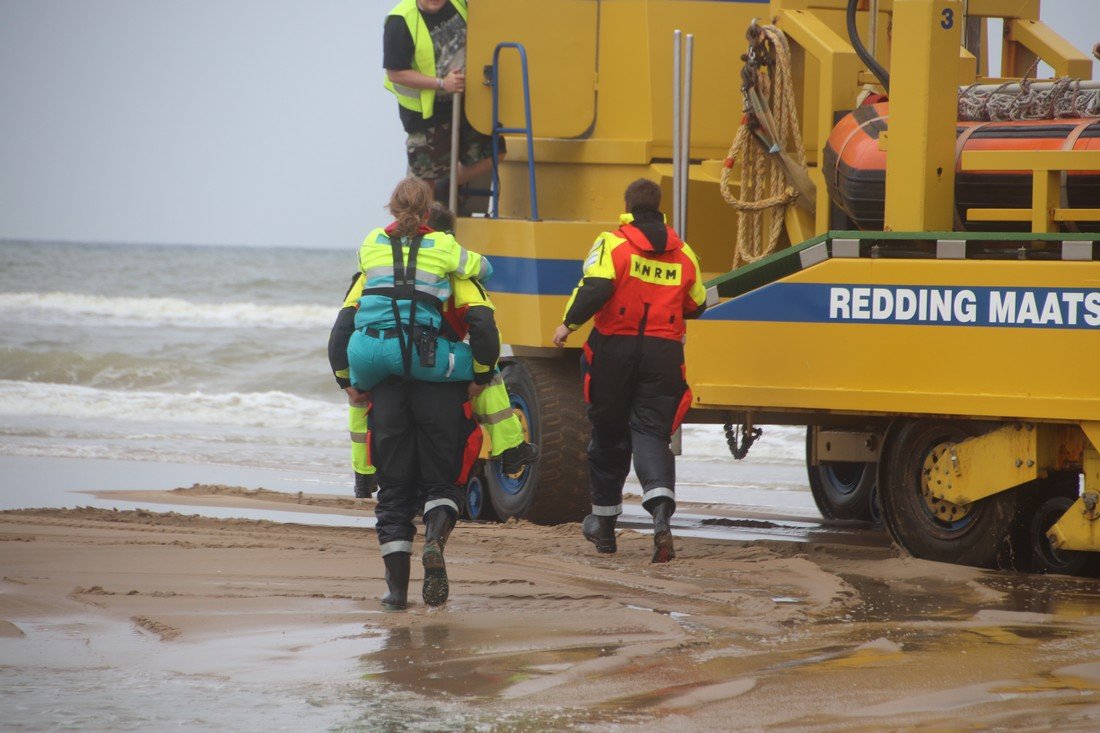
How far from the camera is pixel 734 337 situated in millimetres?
7363

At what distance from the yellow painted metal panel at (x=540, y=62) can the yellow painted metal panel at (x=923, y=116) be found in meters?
2.03

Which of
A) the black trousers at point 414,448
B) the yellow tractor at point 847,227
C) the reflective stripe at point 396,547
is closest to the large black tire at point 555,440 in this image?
the yellow tractor at point 847,227

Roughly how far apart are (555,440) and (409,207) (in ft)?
8.94

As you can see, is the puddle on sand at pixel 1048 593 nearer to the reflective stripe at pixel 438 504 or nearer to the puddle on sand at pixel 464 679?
the puddle on sand at pixel 464 679

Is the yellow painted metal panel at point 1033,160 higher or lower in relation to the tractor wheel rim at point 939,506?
higher

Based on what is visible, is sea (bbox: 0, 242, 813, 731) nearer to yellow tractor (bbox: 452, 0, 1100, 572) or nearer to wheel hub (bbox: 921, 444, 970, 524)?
yellow tractor (bbox: 452, 0, 1100, 572)

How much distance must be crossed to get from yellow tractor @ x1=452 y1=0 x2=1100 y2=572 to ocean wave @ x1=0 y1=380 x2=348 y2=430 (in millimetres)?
6622

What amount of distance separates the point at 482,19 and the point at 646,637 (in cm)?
405

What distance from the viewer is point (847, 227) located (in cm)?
780

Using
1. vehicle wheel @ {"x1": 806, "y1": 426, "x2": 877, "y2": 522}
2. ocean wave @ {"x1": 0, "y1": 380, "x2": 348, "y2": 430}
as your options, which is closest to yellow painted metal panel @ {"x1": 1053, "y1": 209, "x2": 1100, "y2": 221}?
vehicle wheel @ {"x1": 806, "y1": 426, "x2": 877, "y2": 522}

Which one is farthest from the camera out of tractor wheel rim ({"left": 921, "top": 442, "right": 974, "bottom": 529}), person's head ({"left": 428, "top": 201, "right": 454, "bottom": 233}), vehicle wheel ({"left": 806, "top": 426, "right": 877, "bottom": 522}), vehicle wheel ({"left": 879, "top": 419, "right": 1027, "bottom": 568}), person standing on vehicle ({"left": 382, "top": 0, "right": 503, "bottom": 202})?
vehicle wheel ({"left": 806, "top": 426, "right": 877, "bottom": 522})

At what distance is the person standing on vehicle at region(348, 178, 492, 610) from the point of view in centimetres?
604

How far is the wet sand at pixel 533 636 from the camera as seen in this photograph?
454 centimetres

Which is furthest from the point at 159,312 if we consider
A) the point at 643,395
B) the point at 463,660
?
the point at 463,660
